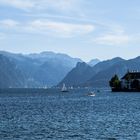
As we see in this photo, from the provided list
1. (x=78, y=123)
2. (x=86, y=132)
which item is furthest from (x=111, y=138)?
(x=78, y=123)

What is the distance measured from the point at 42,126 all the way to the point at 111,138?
2112 cm

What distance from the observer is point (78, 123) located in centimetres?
9681

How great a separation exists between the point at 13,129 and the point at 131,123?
2242 centimetres

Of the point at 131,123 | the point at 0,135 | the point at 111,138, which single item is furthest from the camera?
the point at 131,123

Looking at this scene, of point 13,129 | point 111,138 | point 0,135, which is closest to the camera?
point 111,138

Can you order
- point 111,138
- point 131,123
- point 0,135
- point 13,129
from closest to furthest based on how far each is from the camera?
point 111,138, point 0,135, point 13,129, point 131,123

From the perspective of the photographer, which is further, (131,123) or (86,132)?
(131,123)

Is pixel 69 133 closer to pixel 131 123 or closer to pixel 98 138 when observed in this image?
pixel 98 138

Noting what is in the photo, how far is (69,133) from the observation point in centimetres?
8019

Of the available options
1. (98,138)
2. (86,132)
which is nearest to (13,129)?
(86,132)

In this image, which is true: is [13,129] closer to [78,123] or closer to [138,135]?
[78,123]

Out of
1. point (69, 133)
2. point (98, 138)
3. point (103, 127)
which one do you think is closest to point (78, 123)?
point (103, 127)

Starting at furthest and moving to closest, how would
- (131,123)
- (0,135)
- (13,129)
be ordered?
(131,123), (13,129), (0,135)

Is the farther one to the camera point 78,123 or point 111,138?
point 78,123
